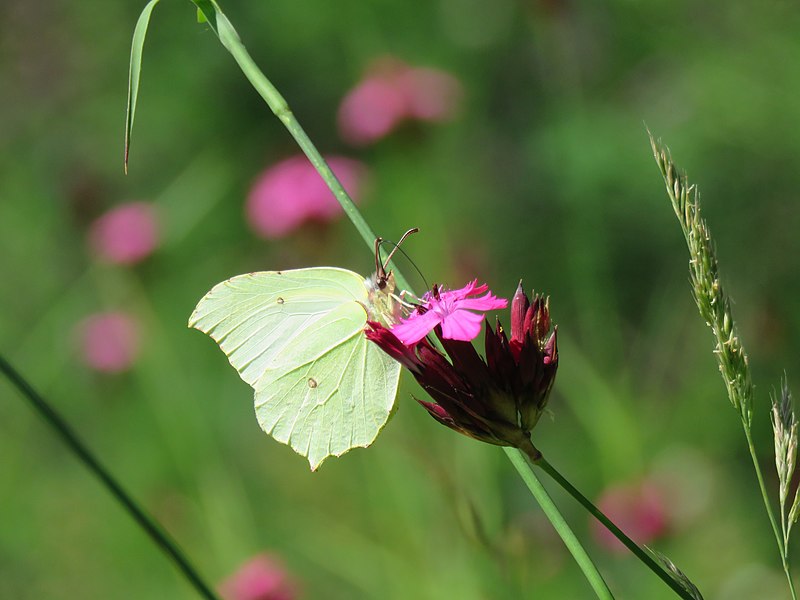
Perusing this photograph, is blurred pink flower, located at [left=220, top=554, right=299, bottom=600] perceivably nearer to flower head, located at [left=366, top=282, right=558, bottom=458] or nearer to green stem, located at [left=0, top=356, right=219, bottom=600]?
green stem, located at [left=0, top=356, right=219, bottom=600]

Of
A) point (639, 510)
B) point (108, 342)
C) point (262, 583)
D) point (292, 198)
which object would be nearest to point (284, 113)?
point (262, 583)

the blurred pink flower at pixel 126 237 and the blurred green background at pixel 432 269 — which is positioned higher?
the blurred pink flower at pixel 126 237

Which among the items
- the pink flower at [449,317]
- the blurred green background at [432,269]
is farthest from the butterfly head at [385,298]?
the blurred green background at [432,269]

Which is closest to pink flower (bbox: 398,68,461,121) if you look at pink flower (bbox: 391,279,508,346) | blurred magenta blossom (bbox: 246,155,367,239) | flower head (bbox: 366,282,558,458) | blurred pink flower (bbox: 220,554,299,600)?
blurred magenta blossom (bbox: 246,155,367,239)

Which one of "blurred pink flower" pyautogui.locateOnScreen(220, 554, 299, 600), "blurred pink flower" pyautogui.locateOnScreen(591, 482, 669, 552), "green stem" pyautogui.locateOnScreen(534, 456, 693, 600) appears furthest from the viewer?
"blurred pink flower" pyautogui.locateOnScreen(591, 482, 669, 552)

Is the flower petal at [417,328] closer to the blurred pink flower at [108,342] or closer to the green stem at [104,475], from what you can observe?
the green stem at [104,475]

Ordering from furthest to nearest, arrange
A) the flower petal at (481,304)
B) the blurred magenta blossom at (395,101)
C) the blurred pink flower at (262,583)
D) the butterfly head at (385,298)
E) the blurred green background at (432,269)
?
the blurred magenta blossom at (395,101) → the blurred green background at (432,269) → the blurred pink flower at (262,583) → the butterfly head at (385,298) → the flower petal at (481,304)
